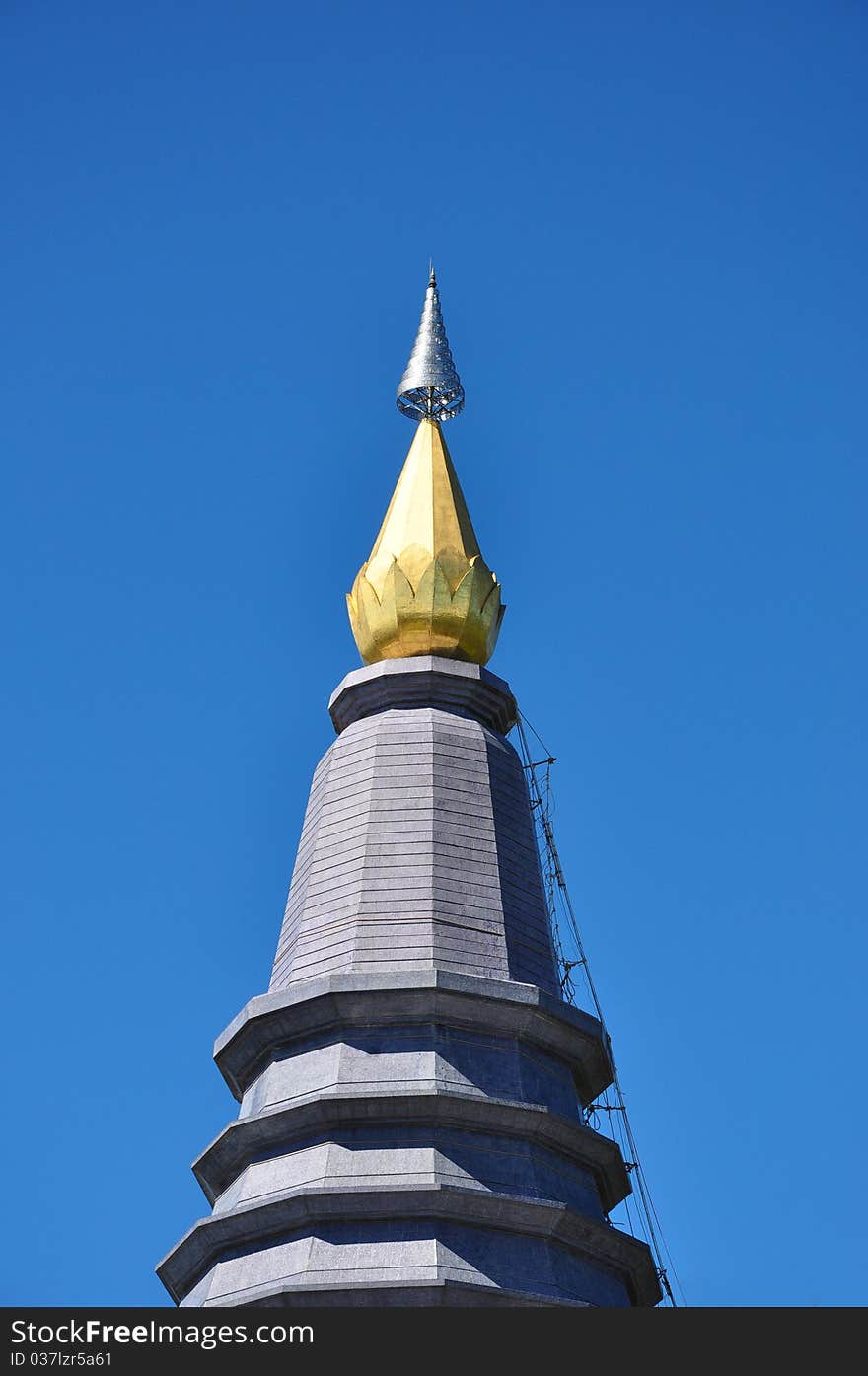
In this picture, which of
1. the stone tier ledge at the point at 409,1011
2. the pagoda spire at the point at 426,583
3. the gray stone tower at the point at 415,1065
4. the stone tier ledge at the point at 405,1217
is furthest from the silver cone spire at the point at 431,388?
the stone tier ledge at the point at 405,1217

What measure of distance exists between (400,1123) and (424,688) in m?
7.35

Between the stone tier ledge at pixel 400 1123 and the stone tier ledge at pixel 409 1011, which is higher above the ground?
the stone tier ledge at pixel 409 1011

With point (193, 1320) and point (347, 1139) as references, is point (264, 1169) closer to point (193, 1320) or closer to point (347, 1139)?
point (347, 1139)

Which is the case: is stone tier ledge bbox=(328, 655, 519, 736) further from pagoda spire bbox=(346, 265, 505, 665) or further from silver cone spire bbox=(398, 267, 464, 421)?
silver cone spire bbox=(398, 267, 464, 421)

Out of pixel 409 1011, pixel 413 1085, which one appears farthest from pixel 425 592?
pixel 413 1085

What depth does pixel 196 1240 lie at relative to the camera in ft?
72.7

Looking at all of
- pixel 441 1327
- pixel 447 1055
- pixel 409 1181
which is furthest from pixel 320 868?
pixel 441 1327

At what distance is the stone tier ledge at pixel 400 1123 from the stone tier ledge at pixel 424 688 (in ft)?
22.7

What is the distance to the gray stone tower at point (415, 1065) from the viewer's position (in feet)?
69.1

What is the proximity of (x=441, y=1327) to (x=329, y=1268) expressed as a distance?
4.06m

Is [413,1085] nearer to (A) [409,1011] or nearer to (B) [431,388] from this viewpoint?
(A) [409,1011]

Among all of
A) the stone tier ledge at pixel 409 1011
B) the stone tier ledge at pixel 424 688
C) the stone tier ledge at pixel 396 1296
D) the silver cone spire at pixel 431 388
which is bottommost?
the stone tier ledge at pixel 396 1296

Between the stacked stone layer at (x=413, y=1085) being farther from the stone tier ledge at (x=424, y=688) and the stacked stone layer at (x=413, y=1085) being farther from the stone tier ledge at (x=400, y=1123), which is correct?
the stone tier ledge at (x=424, y=688)

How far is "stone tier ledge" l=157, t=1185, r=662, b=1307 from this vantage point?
2108cm
